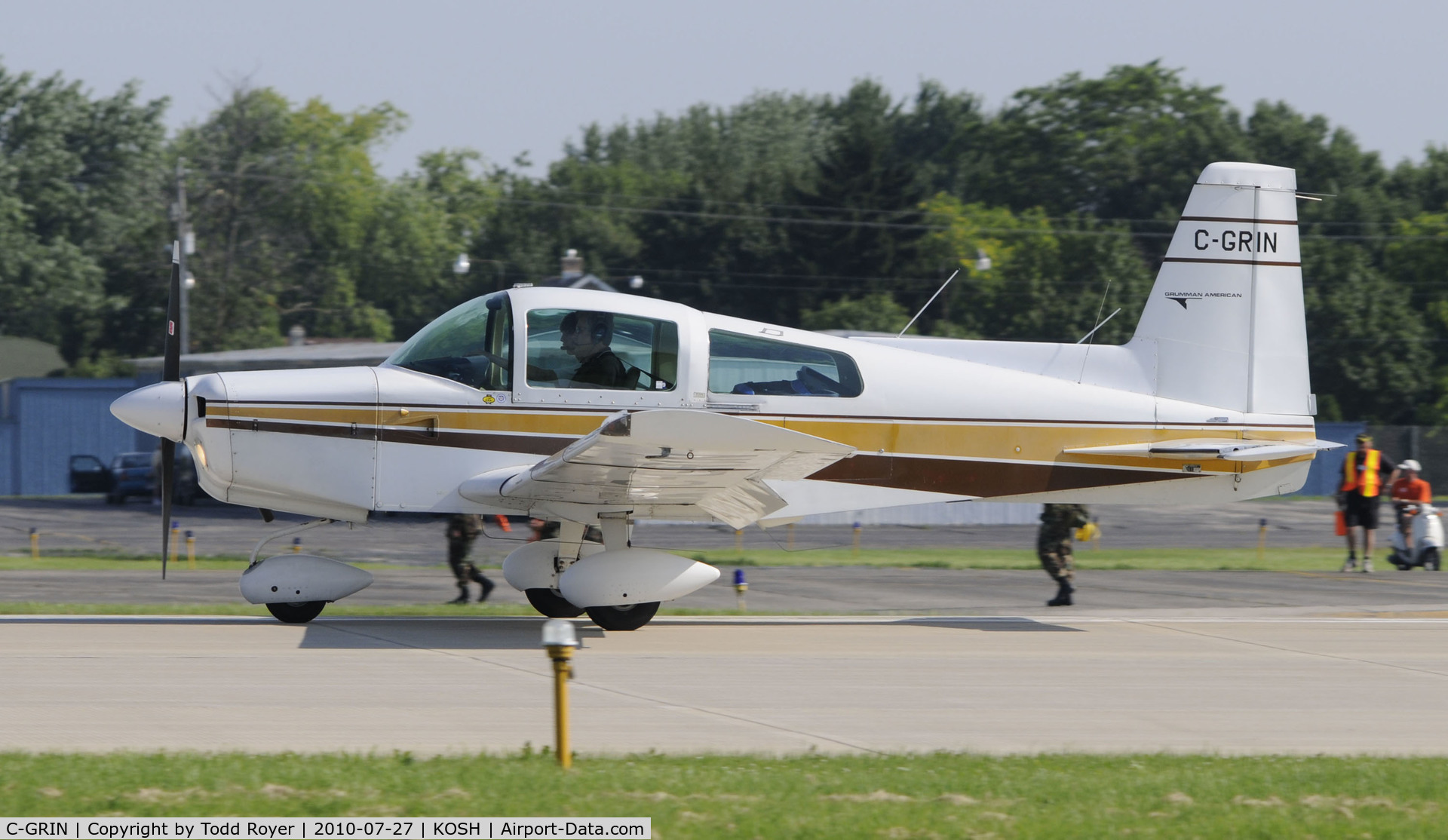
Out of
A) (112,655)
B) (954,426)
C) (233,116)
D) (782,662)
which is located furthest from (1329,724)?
(233,116)

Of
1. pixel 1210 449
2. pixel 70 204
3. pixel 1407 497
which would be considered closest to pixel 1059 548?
pixel 1210 449

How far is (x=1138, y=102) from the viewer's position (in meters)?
68.8

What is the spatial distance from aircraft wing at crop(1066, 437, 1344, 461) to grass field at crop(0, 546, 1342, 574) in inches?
272

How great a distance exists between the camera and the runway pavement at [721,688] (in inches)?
278

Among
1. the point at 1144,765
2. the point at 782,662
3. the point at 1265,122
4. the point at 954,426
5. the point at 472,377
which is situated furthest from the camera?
the point at 1265,122

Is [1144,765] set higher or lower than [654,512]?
lower

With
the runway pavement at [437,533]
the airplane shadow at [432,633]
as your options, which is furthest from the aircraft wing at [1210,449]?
the runway pavement at [437,533]

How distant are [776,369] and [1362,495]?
424 inches

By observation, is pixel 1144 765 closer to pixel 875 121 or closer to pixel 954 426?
pixel 954 426

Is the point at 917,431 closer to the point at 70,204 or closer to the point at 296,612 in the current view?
the point at 296,612

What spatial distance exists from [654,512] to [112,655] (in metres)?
3.91

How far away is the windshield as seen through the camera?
10.5 m

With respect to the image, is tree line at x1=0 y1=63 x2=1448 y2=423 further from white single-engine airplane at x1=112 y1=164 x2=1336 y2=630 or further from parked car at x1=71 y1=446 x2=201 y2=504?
white single-engine airplane at x1=112 y1=164 x2=1336 y2=630

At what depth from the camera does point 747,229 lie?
217ft
